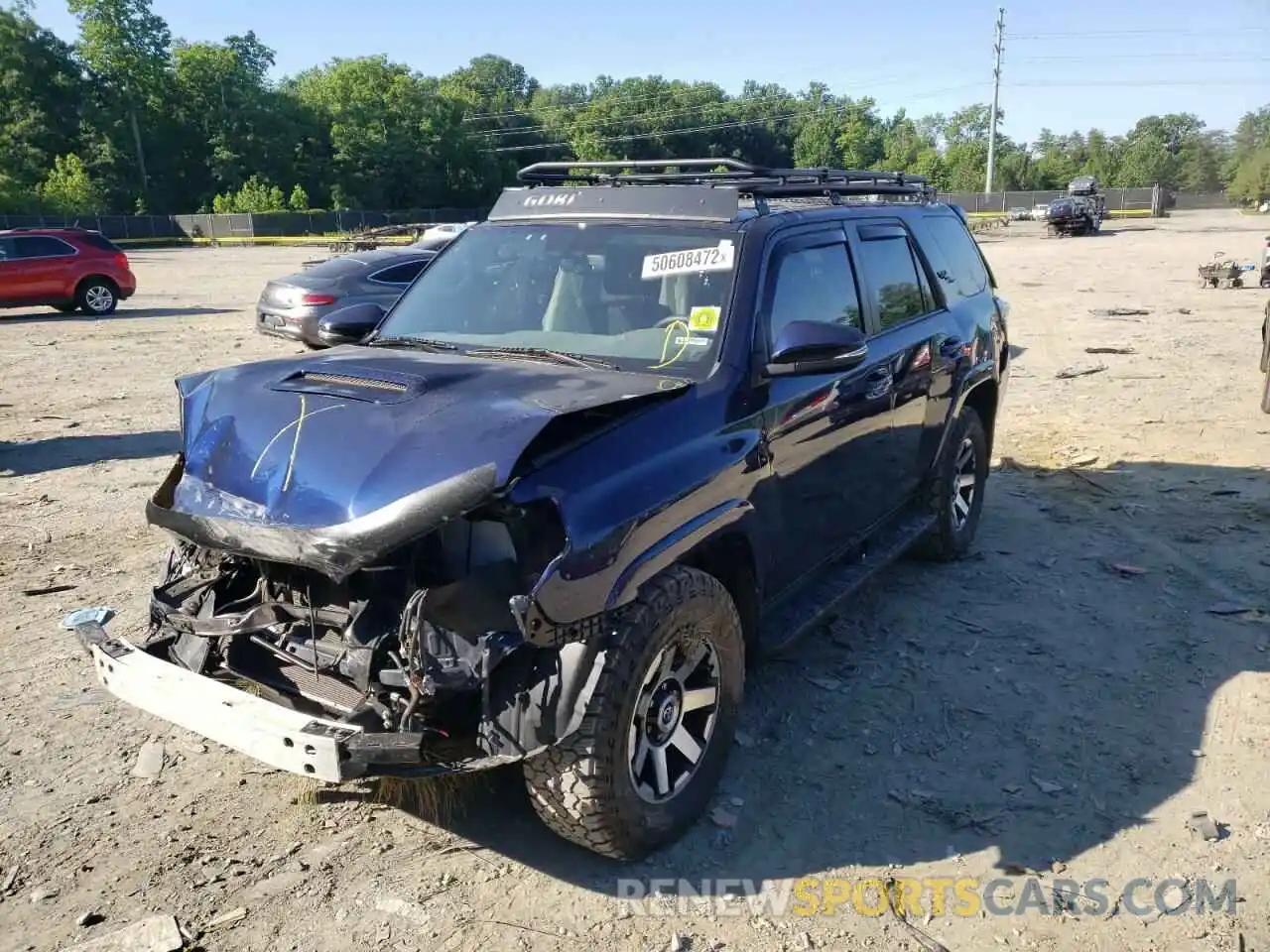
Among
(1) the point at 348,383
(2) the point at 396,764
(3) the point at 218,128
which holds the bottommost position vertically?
(2) the point at 396,764

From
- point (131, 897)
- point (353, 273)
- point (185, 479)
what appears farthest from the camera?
point (353, 273)

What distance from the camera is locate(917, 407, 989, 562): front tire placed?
18.8 feet

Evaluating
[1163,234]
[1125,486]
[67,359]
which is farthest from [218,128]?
[1125,486]

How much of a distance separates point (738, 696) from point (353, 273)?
11.1 metres

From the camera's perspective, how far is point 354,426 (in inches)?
121

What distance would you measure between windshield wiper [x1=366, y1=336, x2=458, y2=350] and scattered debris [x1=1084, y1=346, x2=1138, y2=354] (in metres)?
11.6

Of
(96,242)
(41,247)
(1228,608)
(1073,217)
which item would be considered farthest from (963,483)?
(1073,217)

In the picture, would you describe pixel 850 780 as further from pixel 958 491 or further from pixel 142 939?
pixel 958 491

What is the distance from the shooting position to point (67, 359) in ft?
45.5

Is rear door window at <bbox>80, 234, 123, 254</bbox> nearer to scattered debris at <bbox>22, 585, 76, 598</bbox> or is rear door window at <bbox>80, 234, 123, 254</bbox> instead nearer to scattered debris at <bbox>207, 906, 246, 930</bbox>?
scattered debris at <bbox>22, 585, 76, 598</bbox>

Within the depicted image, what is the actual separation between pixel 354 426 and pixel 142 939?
1631 mm

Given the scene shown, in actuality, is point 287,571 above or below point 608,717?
above

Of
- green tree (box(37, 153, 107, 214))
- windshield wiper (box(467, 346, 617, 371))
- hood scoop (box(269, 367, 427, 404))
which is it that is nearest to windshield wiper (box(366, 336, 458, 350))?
windshield wiper (box(467, 346, 617, 371))

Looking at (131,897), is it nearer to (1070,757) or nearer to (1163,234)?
(1070,757)
